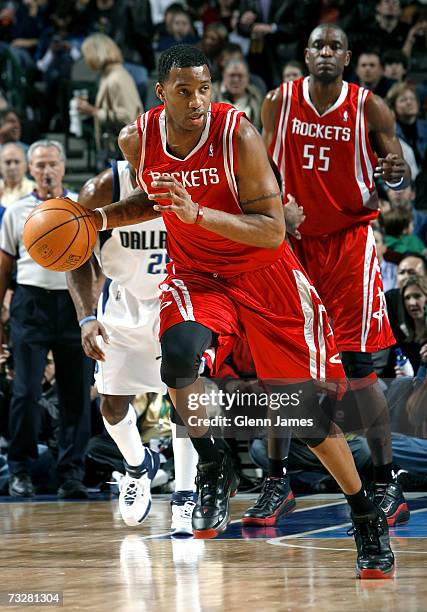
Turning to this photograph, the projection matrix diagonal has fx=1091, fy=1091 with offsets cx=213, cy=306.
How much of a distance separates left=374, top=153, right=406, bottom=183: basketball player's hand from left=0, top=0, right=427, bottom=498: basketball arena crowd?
1.56 metres

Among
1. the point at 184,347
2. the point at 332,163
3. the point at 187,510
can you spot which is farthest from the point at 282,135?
the point at 187,510

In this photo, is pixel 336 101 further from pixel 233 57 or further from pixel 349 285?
pixel 233 57

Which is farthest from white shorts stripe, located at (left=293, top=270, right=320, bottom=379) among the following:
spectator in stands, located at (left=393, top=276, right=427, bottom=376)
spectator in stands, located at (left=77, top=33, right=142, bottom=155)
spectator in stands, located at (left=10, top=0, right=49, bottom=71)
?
spectator in stands, located at (left=10, top=0, right=49, bottom=71)

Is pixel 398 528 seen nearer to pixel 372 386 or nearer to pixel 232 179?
pixel 372 386

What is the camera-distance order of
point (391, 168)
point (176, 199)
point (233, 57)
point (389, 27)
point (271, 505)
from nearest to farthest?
point (176, 199) → point (391, 168) → point (271, 505) → point (233, 57) → point (389, 27)

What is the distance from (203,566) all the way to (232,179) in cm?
148

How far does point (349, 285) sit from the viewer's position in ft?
17.7

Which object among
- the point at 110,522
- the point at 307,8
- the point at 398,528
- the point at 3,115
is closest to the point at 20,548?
the point at 110,522

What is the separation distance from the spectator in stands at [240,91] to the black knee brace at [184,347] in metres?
5.79

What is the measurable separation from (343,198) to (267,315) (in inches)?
56.1

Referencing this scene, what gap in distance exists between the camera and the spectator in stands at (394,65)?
33.4 feet

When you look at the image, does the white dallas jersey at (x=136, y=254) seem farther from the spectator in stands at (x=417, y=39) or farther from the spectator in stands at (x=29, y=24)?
the spectator in stands at (x=29, y=24)

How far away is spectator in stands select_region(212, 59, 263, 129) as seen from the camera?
9703mm

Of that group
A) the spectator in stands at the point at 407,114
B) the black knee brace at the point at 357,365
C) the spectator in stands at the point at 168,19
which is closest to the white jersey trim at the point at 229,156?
the black knee brace at the point at 357,365
